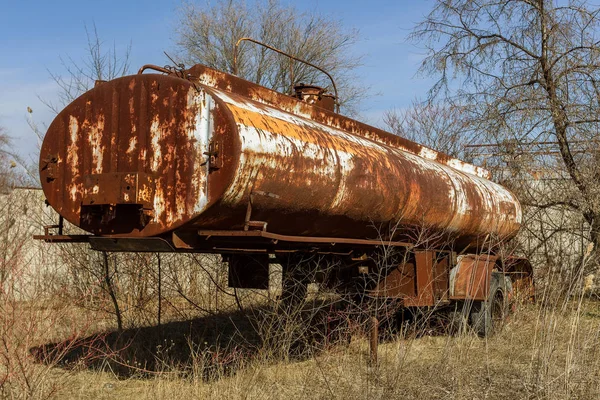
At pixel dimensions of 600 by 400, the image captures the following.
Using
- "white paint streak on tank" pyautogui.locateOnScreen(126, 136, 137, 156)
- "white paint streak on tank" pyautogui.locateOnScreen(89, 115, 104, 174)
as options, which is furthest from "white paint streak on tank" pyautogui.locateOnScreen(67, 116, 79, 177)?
"white paint streak on tank" pyautogui.locateOnScreen(126, 136, 137, 156)

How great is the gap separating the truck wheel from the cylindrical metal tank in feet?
8.70

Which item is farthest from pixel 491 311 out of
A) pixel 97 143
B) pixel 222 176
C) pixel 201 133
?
pixel 97 143

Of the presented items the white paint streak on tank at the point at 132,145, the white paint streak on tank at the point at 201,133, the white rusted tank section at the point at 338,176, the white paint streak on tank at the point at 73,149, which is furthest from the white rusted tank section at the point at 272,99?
the white paint streak on tank at the point at 73,149

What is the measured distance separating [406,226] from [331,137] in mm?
1510

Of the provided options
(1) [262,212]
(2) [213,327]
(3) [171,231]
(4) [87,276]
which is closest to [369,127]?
(1) [262,212]

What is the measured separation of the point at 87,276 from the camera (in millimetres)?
11219

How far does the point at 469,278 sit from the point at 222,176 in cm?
423

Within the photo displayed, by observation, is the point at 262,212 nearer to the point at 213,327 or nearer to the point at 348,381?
the point at 348,381

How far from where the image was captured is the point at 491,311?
877cm

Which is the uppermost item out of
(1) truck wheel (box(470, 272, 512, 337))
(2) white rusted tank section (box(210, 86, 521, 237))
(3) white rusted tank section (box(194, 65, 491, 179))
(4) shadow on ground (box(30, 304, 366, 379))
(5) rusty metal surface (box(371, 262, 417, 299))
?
(3) white rusted tank section (box(194, 65, 491, 179))

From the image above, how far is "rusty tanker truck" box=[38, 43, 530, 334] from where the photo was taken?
495 cm

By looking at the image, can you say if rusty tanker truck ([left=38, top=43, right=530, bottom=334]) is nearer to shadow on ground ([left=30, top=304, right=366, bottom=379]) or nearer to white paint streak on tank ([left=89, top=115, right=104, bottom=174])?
white paint streak on tank ([left=89, top=115, right=104, bottom=174])

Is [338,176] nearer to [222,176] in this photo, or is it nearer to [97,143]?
[222,176]

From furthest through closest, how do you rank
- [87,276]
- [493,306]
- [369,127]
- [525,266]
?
[87,276] → [525,266] → [493,306] → [369,127]
